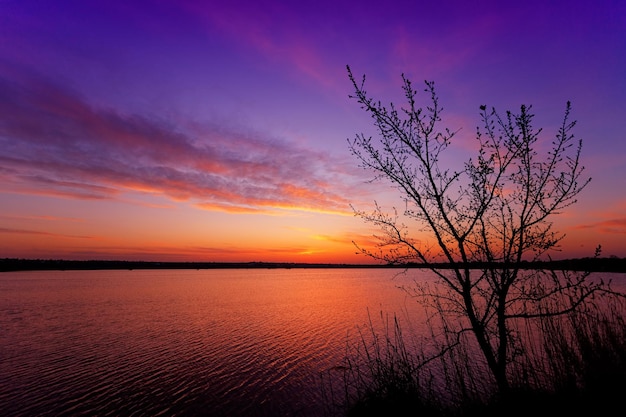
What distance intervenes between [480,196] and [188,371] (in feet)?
46.1

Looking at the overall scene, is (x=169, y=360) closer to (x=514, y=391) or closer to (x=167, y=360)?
(x=167, y=360)

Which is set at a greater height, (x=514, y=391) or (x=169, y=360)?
(x=514, y=391)

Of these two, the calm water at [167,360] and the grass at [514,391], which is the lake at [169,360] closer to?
the calm water at [167,360]

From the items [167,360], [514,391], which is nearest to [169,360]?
[167,360]

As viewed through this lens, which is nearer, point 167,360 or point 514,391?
point 514,391

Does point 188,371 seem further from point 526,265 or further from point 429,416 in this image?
point 526,265

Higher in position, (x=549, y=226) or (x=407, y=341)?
(x=549, y=226)

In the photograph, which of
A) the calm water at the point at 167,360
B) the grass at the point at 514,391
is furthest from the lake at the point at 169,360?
the grass at the point at 514,391

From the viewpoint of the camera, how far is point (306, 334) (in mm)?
22625

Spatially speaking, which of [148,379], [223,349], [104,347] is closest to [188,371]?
[148,379]

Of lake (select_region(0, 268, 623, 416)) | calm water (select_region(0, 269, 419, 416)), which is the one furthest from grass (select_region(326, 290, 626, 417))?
calm water (select_region(0, 269, 419, 416))

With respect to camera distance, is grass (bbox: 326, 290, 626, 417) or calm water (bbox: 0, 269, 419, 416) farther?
calm water (bbox: 0, 269, 419, 416)

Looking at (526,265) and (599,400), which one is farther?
(599,400)

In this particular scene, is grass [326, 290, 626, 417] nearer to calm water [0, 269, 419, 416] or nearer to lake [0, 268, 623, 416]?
lake [0, 268, 623, 416]
